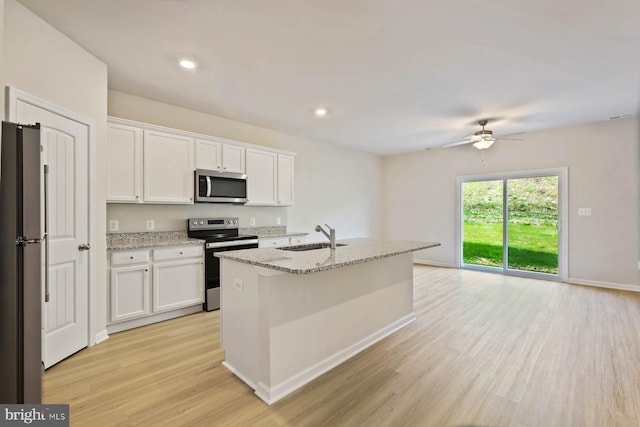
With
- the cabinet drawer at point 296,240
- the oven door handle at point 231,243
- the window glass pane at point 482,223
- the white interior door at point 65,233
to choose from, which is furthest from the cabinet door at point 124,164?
the window glass pane at point 482,223

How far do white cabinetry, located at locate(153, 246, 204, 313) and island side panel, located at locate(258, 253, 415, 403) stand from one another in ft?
6.04

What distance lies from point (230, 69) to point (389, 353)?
308 centimetres

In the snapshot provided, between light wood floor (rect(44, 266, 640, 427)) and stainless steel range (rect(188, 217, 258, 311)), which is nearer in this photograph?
light wood floor (rect(44, 266, 640, 427))

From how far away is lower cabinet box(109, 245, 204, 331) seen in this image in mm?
2980

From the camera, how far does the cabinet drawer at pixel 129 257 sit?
117 inches

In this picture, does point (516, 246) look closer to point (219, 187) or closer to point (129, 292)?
point (219, 187)

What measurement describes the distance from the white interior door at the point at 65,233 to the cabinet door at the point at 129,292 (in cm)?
31

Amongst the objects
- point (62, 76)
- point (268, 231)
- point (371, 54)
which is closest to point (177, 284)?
point (268, 231)

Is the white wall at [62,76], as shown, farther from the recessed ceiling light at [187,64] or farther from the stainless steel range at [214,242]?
the stainless steel range at [214,242]

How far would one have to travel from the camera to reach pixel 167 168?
3504 mm

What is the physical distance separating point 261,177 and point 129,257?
2065 mm

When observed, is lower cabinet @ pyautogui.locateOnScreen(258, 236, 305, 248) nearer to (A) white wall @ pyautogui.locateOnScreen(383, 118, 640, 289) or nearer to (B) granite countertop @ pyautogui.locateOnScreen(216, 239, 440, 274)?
(B) granite countertop @ pyautogui.locateOnScreen(216, 239, 440, 274)

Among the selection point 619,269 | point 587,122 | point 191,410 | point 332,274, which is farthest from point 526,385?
point 587,122

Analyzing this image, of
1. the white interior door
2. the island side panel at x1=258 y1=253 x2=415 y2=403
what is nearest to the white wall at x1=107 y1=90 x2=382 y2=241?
the white interior door
